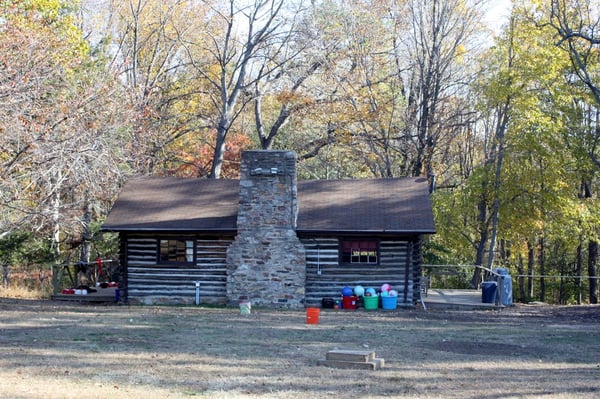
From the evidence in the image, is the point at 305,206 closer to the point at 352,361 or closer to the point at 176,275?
the point at 176,275

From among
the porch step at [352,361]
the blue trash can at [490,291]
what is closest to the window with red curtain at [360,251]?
the blue trash can at [490,291]

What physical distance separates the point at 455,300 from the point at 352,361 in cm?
1456

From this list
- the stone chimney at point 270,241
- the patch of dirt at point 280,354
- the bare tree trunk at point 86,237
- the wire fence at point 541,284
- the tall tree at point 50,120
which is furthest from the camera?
the wire fence at point 541,284

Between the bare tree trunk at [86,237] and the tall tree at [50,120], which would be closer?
the tall tree at [50,120]

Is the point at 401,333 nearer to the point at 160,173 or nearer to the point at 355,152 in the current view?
the point at 355,152

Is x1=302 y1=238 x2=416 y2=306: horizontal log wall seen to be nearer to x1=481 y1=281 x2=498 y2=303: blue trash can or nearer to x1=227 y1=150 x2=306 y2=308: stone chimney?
x1=227 y1=150 x2=306 y2=308: stone chimney

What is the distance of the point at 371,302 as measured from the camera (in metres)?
24.0

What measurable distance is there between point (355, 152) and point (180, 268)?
14769mm

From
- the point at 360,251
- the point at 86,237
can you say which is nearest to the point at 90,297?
the point at 86,237

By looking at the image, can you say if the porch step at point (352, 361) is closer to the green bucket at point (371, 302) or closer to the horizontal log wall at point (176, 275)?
the green bucket at point (371, 302)

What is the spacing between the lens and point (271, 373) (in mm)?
11977

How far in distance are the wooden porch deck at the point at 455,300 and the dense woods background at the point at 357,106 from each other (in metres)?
2.27

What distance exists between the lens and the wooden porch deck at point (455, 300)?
25.0 meters

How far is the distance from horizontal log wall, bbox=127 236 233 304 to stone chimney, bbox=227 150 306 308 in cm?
90
